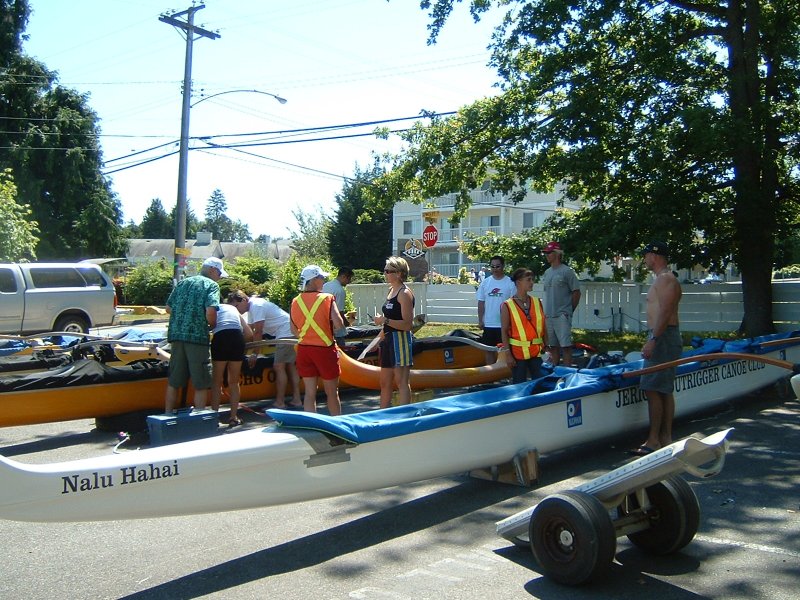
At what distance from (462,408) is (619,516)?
168 centimetres

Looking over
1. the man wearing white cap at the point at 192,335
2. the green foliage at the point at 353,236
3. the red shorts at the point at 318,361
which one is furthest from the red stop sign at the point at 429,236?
the green foliage at the point at 353,236

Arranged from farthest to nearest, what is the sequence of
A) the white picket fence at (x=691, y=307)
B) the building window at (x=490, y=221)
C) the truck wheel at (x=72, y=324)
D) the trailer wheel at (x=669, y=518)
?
the building window at (x=490, y=221)
the truck wheel at (x=72, y=324)
the white picket fence at (x=691, y=307)
the trailer wheel at (x=669, y=518)

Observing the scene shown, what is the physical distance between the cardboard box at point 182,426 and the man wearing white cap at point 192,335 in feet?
2.84

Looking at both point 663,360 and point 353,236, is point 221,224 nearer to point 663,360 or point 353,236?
point 353,236

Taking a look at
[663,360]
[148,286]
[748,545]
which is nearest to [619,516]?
[748,545]

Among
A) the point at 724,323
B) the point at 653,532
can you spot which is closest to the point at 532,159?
the point at 724,323

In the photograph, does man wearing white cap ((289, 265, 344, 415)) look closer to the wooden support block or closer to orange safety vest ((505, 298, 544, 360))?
orange safety vest ((505, 298, 544, 360))

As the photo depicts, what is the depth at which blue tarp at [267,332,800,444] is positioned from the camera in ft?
16.2

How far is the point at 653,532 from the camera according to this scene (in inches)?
177

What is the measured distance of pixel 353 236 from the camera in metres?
50.3

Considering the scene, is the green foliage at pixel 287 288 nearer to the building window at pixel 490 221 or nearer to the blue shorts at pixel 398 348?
the blue shorts at pixel 398 348

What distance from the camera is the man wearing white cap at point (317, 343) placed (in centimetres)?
756

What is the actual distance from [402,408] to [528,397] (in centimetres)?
98

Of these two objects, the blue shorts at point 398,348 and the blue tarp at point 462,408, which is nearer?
the blue tarp at point 462,408
